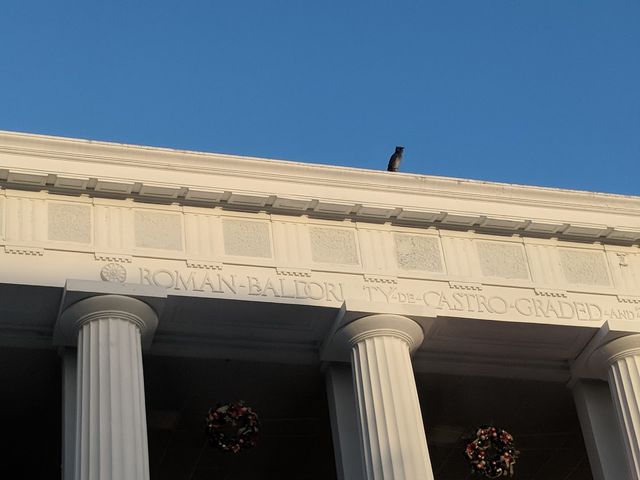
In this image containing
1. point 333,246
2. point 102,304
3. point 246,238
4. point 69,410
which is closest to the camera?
point 69,410

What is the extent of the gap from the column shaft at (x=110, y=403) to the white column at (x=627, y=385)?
9.01 meters

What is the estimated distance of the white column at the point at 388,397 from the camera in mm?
24406

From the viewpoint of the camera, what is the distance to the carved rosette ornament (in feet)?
81.5

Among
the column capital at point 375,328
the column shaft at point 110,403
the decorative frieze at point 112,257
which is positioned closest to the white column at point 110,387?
the column shaft at point 110,403

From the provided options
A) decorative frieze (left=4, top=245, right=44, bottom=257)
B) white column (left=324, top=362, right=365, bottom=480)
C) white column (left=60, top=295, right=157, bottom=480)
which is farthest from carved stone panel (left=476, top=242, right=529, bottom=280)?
decorative frieze (left=4, top=245, right=44, bottom=257)

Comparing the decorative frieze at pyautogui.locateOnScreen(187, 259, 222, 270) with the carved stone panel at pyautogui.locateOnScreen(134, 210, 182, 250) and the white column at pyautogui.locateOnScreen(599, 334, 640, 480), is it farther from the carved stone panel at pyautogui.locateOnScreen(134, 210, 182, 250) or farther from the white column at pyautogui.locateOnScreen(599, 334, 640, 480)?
the white column at pyautogui.locateOnScreen(599, 334, 640, 480)

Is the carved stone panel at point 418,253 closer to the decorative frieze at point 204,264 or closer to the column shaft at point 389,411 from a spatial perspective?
the column shaft at point 389,411

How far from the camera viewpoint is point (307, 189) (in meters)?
26.8

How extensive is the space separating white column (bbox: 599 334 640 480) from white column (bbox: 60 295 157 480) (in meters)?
8.74

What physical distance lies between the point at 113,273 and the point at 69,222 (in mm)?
1223

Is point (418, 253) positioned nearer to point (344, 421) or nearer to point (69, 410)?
point (344, 421)

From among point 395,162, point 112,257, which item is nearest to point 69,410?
point 112,257

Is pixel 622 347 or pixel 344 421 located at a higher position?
pixel 622 347

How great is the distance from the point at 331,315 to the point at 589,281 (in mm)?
5260
